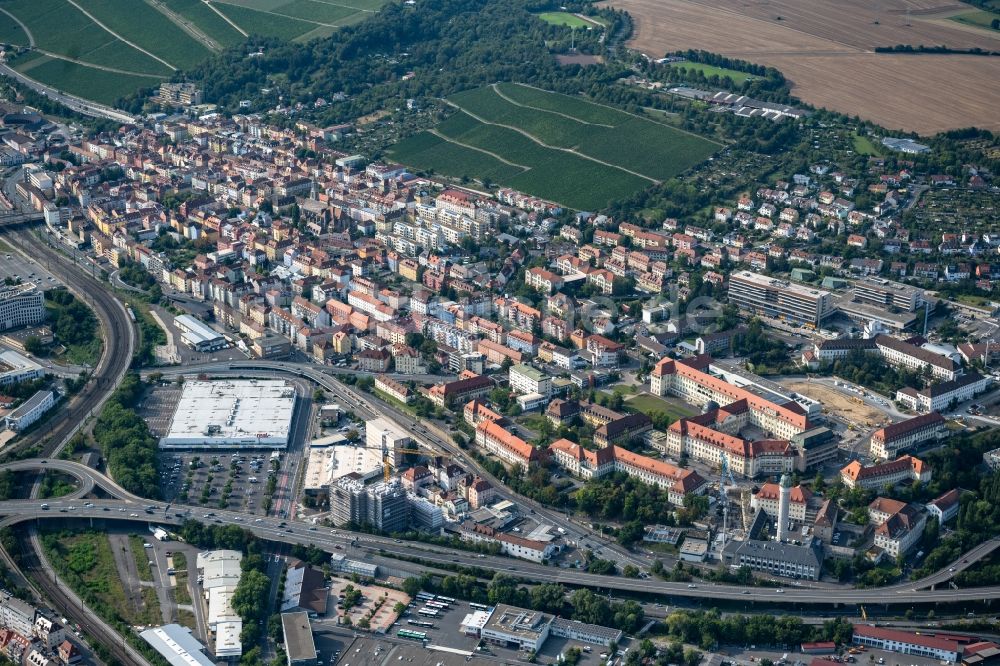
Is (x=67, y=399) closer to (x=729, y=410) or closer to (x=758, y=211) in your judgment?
(x=729, y=410)

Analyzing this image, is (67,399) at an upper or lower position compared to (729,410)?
lower

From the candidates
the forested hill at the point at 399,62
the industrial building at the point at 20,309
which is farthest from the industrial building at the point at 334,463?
the forested hill at the point at 399,62

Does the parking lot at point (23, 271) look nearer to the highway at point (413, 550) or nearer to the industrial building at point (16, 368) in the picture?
the industrial building at point (16, 368)

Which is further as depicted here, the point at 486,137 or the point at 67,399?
the point at 486,137

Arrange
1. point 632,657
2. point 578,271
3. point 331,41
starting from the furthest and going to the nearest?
point 331,41 → point 578,271 → point 632,657

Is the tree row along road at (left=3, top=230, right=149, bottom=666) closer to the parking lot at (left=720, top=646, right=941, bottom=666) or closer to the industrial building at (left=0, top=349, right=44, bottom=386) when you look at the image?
the industrial building at (left=0, top=349, right=44, bottom=386)

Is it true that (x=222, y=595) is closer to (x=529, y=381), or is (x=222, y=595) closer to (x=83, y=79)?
(x=529, y=381)

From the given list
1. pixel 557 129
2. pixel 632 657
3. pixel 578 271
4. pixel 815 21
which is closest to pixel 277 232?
pixel 578 271
